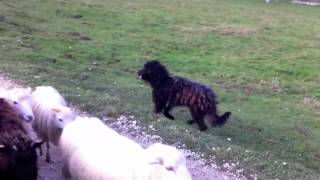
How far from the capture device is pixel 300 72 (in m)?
19.2

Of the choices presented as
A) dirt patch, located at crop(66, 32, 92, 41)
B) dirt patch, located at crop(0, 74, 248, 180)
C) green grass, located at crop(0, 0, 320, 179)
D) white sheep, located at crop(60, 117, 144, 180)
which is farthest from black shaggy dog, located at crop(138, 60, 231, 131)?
dirt patch, located at crop(66, 32, 92, 41)

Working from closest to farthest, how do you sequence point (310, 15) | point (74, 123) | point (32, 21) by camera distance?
point (74, 123) → point (32, 21) → point (310, 15)

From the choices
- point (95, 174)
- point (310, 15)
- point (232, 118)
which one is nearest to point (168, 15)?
point (310, 15)

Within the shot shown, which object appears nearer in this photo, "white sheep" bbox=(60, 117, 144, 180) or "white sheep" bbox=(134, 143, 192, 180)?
"white sheep" bbox=(134, 143, 192, 180)

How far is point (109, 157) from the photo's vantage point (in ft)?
24.0

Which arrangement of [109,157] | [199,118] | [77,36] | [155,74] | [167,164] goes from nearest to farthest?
[167,164] → [109,157] → [199,118] → [155,74] → [77,36]

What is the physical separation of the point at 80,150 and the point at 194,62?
12.2 m

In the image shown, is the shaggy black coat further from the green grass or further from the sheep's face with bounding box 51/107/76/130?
the green grass

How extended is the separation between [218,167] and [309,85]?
27.8 ft

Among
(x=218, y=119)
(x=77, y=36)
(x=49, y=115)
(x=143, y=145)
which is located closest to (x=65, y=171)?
(x=49, y=115)

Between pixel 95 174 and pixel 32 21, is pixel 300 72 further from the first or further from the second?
pixel 95 174

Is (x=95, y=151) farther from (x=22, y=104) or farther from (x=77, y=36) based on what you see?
(x=77, y=36)

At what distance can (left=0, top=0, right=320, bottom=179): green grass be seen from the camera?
1141 cm

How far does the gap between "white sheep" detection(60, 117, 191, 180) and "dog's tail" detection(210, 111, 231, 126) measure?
12.9ft
